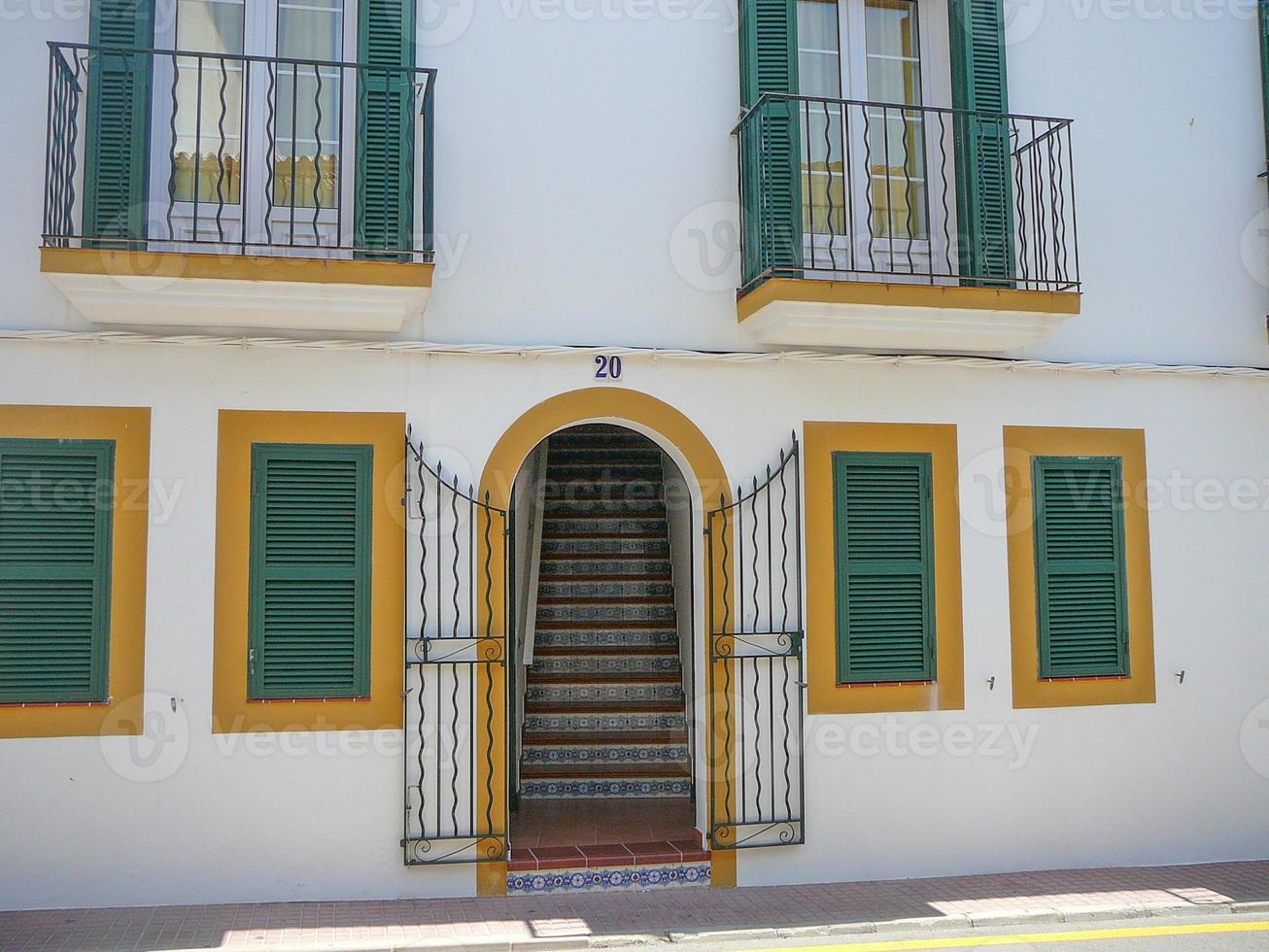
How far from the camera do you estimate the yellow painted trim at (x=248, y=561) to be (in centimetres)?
762

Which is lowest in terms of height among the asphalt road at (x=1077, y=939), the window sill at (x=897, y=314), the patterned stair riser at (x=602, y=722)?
the asphalt road at (x=1077, y=939)

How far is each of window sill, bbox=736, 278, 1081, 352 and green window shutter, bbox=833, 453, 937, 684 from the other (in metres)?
Result: 0.87

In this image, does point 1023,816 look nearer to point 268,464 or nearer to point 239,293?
point 268,464

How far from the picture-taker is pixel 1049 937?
23.5 ft

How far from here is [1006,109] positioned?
29.2 feet

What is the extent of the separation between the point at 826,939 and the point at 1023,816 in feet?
7.41

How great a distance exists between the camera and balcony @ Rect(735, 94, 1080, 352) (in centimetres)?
818

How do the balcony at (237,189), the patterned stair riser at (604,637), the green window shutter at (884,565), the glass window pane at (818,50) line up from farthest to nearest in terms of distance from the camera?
1. the patterned stair riser at (604,637)
2. the glass window pane at (818,50)
3. the green window shutter at (884,565)
4. the balcony at (237,189)

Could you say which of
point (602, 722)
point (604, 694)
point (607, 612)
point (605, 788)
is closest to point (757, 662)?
point (605, 788)

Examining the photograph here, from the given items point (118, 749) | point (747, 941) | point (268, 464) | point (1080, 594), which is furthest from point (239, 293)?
point (1080, 594)

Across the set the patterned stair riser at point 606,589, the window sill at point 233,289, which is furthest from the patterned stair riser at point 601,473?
the window sill at point 233,289

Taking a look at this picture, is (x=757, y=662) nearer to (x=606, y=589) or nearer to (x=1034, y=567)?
(x=1034, y=567)

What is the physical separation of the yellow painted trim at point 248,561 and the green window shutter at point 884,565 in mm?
3098

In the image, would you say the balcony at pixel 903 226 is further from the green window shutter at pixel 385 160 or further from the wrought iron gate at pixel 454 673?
the wrought iron gate at pixel 454 673
